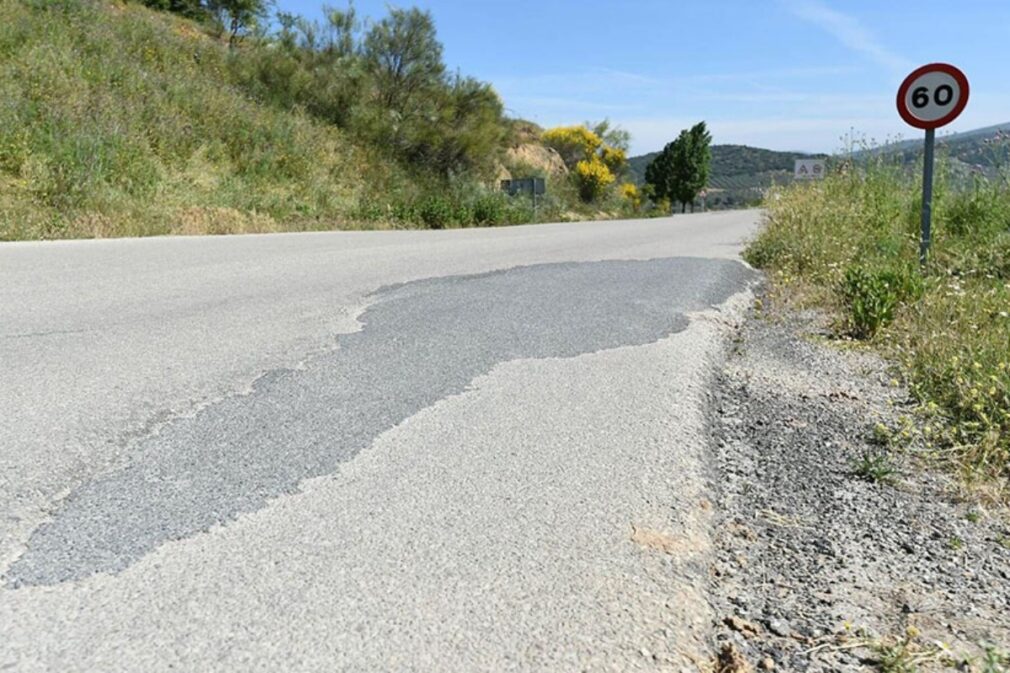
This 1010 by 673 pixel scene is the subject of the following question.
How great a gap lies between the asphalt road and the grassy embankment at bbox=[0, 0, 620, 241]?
706cm

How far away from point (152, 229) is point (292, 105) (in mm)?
12062

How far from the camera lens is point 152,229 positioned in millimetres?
10797

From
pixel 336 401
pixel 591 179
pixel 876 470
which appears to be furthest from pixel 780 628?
pixel 591 179

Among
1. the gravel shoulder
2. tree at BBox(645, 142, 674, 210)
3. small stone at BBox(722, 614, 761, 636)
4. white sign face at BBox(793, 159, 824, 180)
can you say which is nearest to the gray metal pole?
the gravel shoulder

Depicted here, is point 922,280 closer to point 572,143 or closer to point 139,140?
point 139,140

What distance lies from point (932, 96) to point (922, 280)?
2.05m

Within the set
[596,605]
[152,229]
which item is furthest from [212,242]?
[596,605]

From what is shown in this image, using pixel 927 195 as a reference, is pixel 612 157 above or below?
above

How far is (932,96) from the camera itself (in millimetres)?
6664

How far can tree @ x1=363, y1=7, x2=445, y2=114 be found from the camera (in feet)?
77.2

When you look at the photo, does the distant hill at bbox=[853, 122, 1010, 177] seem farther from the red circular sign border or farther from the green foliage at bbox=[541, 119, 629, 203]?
the green foliage at bbox=[541, 119, 629, 203]

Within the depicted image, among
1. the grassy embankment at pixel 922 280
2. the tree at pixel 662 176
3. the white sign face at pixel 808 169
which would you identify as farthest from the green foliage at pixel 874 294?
the tree at pixel 662 176

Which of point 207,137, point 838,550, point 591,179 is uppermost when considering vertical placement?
point 591,179

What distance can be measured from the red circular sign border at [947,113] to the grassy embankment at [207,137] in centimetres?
980
